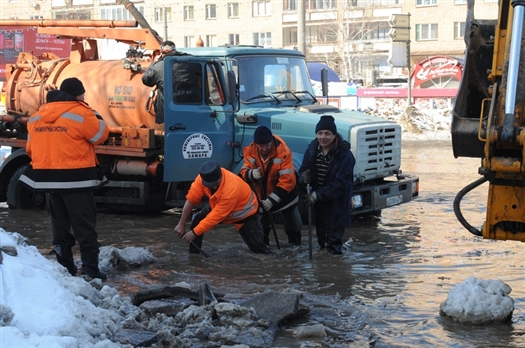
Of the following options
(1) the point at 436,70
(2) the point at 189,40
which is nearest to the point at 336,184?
(1) the point at 436,70

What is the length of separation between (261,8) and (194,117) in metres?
58.1

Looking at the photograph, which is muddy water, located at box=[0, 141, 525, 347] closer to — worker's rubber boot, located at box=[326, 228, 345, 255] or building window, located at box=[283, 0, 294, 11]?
worker's rubber boot, located at box=[326, 228, 345, 255]

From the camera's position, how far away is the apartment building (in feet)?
201

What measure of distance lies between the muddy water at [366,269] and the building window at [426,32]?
50595 millimetres

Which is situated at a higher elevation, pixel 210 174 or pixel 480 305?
pixel 210 174

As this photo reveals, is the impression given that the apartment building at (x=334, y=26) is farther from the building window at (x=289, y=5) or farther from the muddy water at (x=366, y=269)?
the muddy water at (x=366, y=269)

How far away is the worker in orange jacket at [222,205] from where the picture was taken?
8.56 metres

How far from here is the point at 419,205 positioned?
1316 centimetres

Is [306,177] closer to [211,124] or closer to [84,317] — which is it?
[211,124]

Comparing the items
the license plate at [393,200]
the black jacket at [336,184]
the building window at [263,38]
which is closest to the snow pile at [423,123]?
the license plate at [393,200]

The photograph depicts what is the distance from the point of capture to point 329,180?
9.20 m

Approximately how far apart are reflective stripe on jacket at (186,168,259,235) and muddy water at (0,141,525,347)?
0.51 meters

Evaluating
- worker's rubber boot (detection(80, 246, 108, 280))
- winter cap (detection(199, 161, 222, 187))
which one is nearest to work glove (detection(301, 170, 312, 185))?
winter cap (detection(199, 161, 222, 187))

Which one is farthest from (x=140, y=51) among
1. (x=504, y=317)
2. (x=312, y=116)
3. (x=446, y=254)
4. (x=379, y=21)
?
(x=379, y=21)
